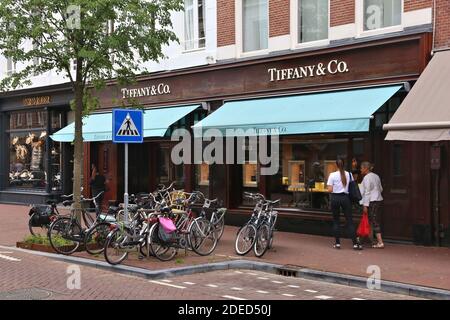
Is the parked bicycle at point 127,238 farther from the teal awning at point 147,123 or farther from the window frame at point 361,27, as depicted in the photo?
the window frame at point 361,27

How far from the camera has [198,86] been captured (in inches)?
653

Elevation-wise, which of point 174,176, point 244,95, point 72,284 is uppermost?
point 244,95

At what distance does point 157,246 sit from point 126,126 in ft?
7.81

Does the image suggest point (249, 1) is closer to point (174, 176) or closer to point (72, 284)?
point (174, 176)

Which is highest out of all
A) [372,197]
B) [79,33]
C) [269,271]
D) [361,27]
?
[361,27]

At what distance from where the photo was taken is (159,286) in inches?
340

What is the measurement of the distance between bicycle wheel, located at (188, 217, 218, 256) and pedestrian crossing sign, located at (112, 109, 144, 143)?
2.05 meters

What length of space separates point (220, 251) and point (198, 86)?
20.9ft

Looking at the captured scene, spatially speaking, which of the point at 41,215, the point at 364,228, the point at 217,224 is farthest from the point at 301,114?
the point at 41,215

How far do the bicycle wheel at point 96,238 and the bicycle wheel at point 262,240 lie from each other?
290cm

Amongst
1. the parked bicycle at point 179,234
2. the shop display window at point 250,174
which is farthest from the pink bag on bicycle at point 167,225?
the shop display window at point 250,174

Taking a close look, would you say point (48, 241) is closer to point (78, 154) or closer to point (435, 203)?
point (78, 154)

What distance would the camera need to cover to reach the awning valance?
10041mm
